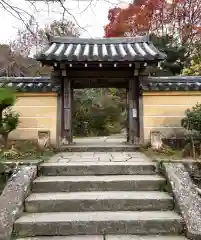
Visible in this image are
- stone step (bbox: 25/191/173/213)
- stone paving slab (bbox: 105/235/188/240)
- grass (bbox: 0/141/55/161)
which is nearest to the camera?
stone paving slab (bbox: 105/235/188/240)

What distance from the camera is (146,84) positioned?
7832 mm

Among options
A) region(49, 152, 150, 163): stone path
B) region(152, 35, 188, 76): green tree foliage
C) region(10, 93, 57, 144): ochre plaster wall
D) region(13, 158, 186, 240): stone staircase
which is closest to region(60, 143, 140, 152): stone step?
region(10, 93, 57, 144): ochre plaster wall

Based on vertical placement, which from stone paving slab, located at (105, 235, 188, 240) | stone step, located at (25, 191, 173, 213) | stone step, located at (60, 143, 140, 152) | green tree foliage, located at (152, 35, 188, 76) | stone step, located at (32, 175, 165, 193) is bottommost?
stone paving slab, located at (105, 235, 188, 240)

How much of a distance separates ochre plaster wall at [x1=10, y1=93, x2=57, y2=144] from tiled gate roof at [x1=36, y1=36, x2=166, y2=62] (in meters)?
1.25

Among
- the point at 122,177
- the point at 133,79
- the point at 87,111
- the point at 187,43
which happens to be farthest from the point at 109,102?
the point at 122,177

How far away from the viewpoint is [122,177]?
482 cm

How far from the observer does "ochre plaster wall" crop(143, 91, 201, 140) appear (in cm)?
781

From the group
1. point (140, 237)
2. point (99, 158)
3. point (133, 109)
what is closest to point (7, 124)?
point (99, 158)

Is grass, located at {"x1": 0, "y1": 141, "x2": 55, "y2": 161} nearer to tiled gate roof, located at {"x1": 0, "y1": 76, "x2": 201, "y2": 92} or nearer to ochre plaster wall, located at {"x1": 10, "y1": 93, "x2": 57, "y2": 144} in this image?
ochre plaster wall, located at {"x1": 10, "y1": 93, "x2": 57, "y2": 144}

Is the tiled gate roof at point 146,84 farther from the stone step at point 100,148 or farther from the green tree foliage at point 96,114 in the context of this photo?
the green tree foliage at point 96,114

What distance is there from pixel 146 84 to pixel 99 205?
15.2 feet

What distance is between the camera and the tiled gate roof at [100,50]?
7.16 m

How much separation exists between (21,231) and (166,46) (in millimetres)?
16459

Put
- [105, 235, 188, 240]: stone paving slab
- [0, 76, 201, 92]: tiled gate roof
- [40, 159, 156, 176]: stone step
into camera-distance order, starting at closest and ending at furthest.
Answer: [105, 235, 188, 240]: stone paving slab, [40, 159, 156, 176]: stone step, [0, 76, 201, 92]: tiled gate roof
